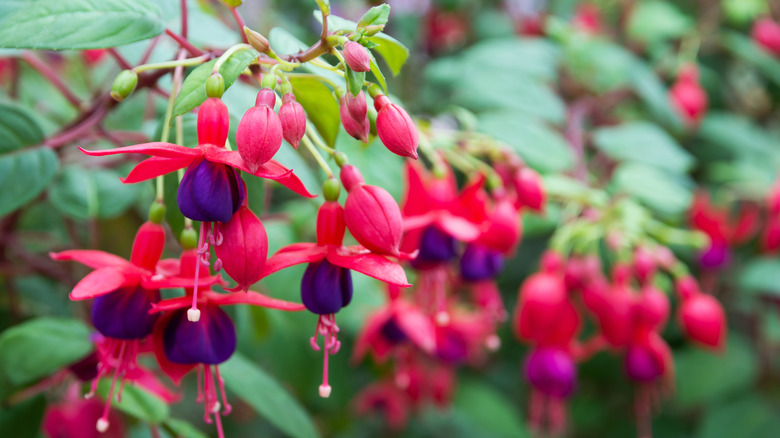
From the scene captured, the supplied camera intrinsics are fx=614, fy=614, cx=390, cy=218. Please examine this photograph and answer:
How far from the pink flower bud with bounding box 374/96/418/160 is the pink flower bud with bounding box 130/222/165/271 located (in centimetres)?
22

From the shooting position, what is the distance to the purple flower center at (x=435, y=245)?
75 centimetres

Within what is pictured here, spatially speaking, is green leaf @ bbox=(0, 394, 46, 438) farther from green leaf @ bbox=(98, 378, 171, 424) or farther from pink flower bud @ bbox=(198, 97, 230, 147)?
pink flower bud @ bbox=(198, 97, 230, 147)

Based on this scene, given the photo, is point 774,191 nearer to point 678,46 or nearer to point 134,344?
point 678,46

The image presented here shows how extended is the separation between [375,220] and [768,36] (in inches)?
68.0

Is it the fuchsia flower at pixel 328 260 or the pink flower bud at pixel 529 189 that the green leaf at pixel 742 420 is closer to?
the pink flower bud at pixel 529 189

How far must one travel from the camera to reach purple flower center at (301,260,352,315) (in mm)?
521

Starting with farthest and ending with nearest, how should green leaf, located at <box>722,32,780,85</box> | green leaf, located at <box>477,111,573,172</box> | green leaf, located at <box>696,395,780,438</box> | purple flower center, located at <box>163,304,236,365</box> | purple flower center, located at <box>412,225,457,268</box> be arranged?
green leaf, located at <box>722,32,780,85</box> → green leaf, located at <box>696,395,780,438</box> → green leaf, located at <box>477,111,573,172</box> → purple flower center, located at <box>412,225,457,268</box> → purple flower center, located at <box>163,304,236,365</box>

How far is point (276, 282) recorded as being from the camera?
102cm

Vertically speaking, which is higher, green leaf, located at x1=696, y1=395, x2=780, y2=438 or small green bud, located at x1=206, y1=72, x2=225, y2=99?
small green bud, located at x1=206, y1=72, x2=225, y2=99

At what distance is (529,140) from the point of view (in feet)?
3.54

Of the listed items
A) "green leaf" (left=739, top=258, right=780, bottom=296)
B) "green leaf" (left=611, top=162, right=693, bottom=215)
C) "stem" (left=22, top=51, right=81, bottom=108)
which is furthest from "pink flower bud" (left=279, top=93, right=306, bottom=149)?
"green leaf" (left=739, top=258, right=780, bottom=296)

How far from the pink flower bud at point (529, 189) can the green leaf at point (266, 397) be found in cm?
A: 41

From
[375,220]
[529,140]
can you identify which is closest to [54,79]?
[375,220]

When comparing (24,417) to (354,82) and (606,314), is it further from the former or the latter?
(606,314)
